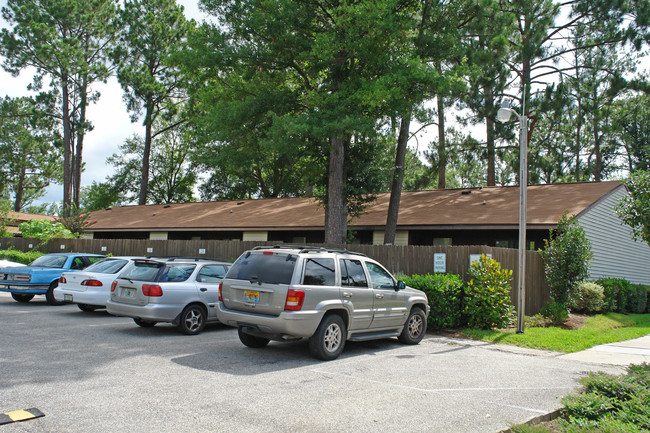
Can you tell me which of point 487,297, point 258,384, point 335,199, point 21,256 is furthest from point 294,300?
point 21,256

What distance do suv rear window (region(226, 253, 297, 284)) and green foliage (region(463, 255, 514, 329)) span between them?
6130 millimetres

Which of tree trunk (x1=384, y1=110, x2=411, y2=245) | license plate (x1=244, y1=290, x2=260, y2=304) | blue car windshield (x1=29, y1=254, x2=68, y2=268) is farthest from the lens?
tree trunk (x1=384, y1=110, x2=411, y2=245)

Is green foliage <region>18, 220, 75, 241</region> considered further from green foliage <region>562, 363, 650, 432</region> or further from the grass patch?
green foliage <region>562, 363, 650, 432</region>

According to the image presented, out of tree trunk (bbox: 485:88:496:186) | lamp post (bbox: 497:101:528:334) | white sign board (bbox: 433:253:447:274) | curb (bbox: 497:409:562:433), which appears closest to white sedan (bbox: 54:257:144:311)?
white sign board (bbox: 433:253:447:274)

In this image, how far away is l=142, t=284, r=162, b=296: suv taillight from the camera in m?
10.7

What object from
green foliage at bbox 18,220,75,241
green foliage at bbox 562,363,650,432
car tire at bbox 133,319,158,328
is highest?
green foliage at bbox 18,220,75,241

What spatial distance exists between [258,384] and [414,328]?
191 inches

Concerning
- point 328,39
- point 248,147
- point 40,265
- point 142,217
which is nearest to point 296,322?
point 40,265

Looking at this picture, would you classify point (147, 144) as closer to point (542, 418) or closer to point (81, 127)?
point (81, 127)

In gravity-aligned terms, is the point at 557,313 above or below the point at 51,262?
below

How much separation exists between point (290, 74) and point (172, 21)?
930 inches

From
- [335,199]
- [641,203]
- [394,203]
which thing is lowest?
[641,203]

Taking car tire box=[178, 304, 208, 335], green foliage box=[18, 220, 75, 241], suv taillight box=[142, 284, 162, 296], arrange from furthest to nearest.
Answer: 1. green foliage box=[18, 220, 75, 241]
2. car tire box=[178, 304, 208, 335]
3. suv taillight box=[142, 284, 162, 296]

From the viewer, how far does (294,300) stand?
27.8ft
